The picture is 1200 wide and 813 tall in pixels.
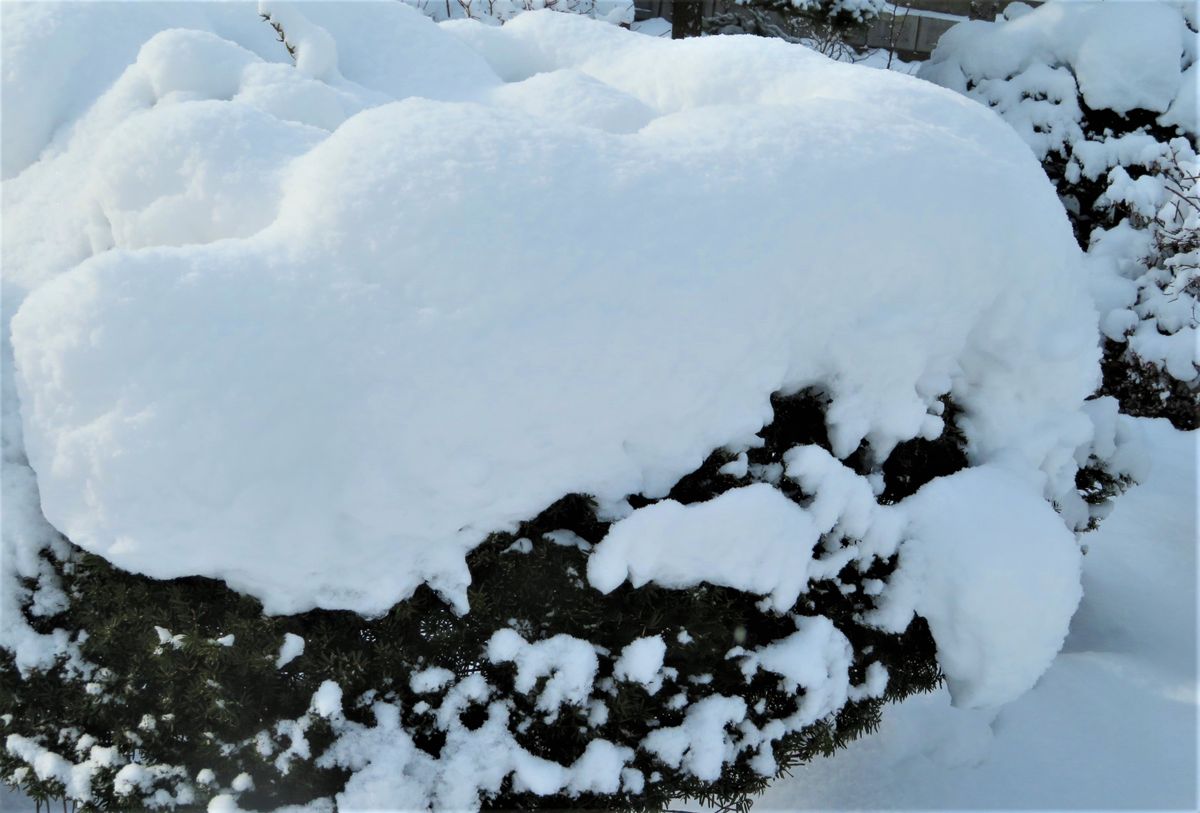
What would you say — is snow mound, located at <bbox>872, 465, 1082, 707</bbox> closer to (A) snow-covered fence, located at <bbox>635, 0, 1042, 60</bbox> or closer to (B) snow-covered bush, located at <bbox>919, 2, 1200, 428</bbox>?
(B) snow-covered bush, located at <bbox>919, 2, 1200, 428</bbox>

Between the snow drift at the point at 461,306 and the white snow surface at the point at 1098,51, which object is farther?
the white snow surface at the point at 1098,51

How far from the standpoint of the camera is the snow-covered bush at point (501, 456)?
6.18 ft

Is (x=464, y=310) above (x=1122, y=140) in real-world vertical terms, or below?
above

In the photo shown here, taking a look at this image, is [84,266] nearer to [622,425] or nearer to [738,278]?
[622,425]

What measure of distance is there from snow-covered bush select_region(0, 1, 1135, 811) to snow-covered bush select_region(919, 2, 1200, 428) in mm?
3561

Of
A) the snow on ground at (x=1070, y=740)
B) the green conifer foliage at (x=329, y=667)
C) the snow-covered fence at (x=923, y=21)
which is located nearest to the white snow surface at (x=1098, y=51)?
the snow on ground at (x=1070, y=740)

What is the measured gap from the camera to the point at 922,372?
2.45m

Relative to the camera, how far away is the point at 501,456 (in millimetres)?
1931

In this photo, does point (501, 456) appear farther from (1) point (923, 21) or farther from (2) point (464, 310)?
(1) point (923, 21)

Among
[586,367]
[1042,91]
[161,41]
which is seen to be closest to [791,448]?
[586,367]

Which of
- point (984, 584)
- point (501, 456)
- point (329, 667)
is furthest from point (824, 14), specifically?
point (329, 667)

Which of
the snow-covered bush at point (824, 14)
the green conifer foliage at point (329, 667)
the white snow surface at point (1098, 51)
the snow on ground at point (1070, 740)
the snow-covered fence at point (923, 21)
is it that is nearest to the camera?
the green conifer foliage at point (329, 667)

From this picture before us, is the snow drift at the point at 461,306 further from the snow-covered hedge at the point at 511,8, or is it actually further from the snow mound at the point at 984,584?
the snow-covered hedge at the point at 511,8

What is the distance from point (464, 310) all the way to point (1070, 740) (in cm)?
282
